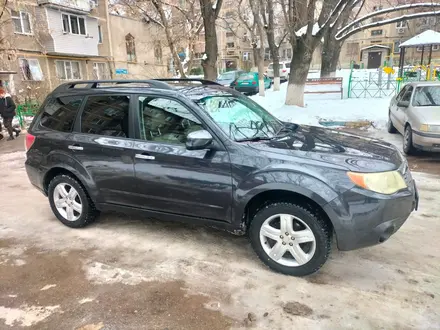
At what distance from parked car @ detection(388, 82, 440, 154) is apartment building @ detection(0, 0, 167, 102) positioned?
14.9 m

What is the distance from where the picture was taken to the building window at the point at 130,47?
3160cm

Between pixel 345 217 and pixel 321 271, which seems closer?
pixel 345 217

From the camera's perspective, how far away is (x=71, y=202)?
420 cm

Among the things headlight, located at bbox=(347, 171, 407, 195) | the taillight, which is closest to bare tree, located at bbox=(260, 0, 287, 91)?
the taillight

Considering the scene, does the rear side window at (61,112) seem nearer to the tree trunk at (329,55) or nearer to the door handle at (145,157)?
the door handle at (145,157)

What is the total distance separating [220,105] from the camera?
→ 3.65 meters

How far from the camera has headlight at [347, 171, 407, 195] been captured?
2.79m

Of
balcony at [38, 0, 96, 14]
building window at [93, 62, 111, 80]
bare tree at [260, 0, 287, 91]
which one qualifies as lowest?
building window at [93, 62, 111, 80]

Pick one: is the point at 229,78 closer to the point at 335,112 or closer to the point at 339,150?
the point at 335,112

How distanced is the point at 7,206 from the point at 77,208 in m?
1.72

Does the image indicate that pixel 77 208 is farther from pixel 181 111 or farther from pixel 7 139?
pixel 7 139

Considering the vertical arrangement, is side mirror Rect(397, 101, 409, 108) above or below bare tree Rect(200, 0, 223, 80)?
below

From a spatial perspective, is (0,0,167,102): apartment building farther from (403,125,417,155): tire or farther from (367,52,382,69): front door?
(367,52,382,69): front door

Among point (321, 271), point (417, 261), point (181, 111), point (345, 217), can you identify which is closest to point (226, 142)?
point (181, 111)
